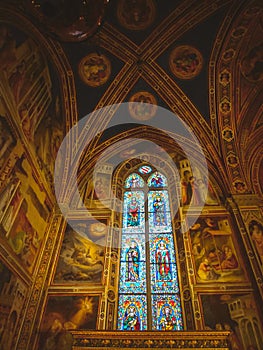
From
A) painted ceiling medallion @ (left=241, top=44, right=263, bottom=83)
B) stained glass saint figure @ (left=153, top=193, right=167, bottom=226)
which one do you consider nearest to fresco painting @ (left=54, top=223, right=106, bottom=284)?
stained glass saint figure @ (left=153, top=193, right=167, bottom=226)

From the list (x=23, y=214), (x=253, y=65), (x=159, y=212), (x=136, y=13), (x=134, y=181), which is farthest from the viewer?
(x=134, y=181)

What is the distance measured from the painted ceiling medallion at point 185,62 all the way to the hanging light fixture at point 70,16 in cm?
562

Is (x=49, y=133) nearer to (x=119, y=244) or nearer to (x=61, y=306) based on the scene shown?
(x=119, y=244)

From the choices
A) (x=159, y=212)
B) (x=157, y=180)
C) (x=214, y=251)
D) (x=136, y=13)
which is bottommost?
(x=214, y=251)

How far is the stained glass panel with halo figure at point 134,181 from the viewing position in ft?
35.8

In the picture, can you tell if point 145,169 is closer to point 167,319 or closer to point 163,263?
point 163,263

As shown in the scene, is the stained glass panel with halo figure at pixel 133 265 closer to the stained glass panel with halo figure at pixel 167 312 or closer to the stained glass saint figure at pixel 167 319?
A: the stained glass panel with halo figure at pixel 167 312

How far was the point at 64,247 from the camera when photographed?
8641mm

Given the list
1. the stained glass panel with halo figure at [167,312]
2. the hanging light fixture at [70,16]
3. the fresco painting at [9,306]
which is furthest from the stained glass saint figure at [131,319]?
the hanging light fixture at [70,16]

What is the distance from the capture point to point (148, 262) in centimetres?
836

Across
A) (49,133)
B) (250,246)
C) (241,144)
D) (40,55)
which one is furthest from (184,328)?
(40,55)

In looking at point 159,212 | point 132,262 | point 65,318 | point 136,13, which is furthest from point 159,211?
point 136,13

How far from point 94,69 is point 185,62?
3.16 m

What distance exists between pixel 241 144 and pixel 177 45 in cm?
406
